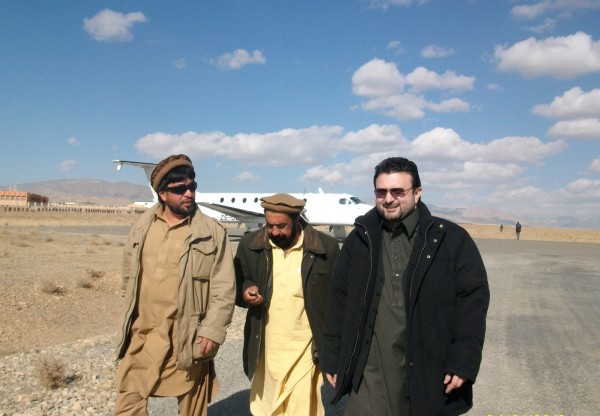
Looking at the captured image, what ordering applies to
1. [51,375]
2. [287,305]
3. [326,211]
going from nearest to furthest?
[287,305] → [51,375] → [326,211]

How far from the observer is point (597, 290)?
14672mm

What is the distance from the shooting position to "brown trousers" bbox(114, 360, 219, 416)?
12.0ft

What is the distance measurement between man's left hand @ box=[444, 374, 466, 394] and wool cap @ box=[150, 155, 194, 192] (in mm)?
2239

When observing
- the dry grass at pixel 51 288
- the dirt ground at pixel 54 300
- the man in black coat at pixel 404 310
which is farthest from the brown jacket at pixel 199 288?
the dry grass at pixel 51 288

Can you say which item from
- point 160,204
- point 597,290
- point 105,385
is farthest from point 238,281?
point 597,290

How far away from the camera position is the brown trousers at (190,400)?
365cm

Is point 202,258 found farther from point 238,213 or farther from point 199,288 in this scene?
point 238,213

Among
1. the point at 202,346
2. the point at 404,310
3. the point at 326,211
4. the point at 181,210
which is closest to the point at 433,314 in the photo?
the point at 404,310

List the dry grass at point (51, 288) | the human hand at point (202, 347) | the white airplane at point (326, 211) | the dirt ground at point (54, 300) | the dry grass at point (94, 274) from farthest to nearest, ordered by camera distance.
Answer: the white airplane at point (326, 211)
the dry grass at point (94, 274)
the dry grass at point (51, 288)
the dirt ground at point (54, 300)
the human hand at point (202, 347)

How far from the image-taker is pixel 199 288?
371cm

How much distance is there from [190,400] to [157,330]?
1.89ft

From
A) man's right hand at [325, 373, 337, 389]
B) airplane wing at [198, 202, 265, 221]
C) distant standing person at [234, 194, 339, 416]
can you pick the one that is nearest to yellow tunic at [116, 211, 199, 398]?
distant standing person at [234, 194, 339, 416]

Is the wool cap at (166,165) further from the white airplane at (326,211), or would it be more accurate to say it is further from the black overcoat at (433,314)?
the white airplane at (326,211)

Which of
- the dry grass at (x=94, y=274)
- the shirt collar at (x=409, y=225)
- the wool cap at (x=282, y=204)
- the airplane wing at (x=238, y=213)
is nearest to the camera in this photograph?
the shirt collar at (x=409, y=225)
